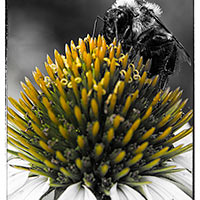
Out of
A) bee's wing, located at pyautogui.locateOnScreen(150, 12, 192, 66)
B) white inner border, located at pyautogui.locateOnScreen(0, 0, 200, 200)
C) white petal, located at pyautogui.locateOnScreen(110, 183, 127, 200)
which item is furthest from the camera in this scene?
bee's wing, located at pyautogui.locateOnScreen(150, 12, 192, 66)

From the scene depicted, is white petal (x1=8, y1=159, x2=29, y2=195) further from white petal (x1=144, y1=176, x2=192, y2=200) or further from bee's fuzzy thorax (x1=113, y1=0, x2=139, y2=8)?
bee's fuzzy thorax (x1=113, y1=0, x2=139, y2=8)

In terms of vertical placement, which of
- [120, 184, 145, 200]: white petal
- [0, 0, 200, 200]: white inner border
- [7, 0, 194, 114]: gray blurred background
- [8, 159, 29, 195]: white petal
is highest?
[7, 0, 194, 114]: gray blurred background

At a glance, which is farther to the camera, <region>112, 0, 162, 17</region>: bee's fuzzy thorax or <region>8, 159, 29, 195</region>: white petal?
<region>112, 0, 162, 17</region>: bee's fuzzy thorax

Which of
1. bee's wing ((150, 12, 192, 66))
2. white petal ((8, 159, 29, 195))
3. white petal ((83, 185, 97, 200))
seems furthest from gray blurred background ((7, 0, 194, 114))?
white petal ((83, 185, 97, 200))

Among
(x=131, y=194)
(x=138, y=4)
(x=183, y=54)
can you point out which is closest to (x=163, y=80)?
(x=183, y=54)

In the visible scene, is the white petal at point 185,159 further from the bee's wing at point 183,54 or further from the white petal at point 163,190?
the bee's wing at point 183,54
